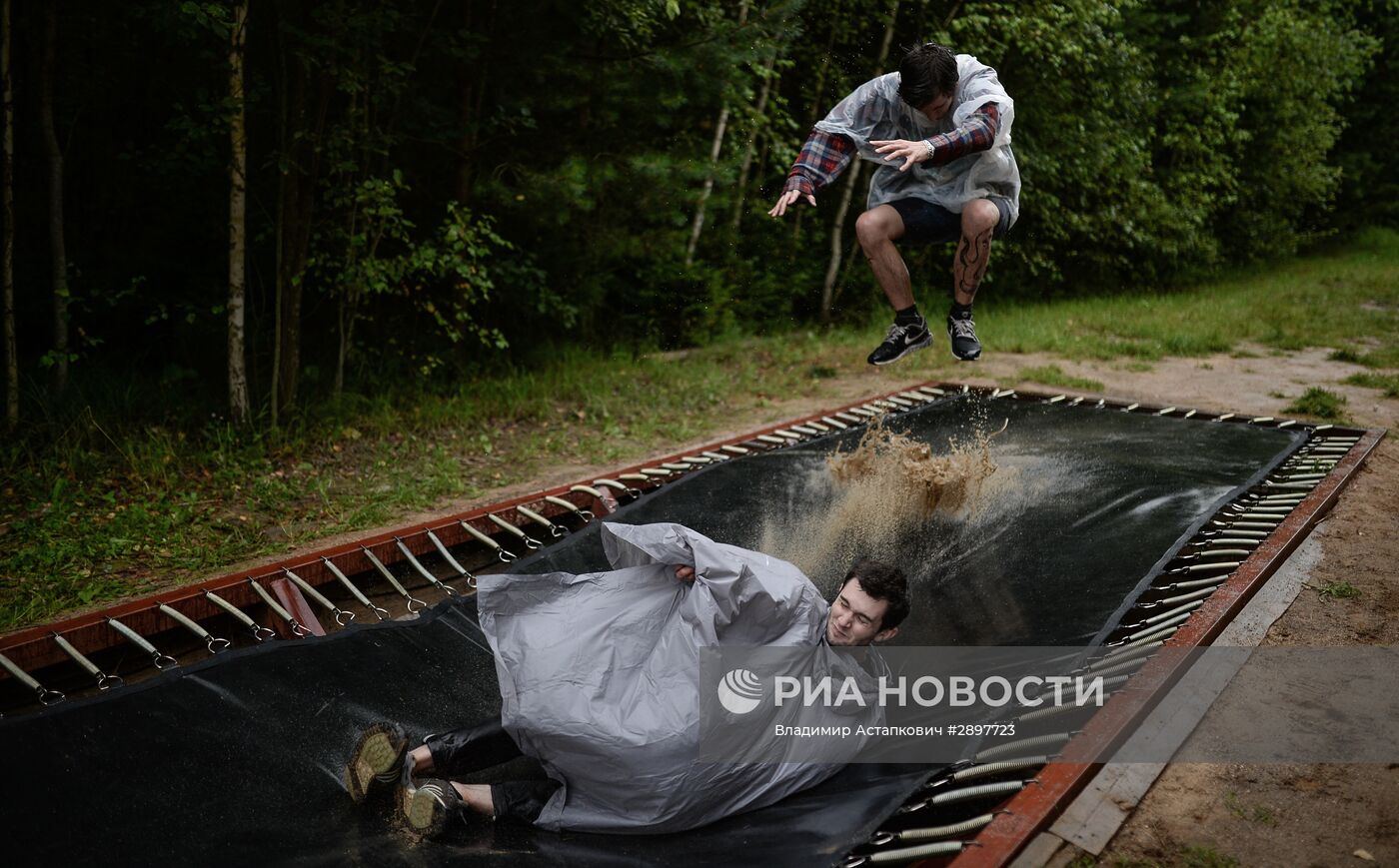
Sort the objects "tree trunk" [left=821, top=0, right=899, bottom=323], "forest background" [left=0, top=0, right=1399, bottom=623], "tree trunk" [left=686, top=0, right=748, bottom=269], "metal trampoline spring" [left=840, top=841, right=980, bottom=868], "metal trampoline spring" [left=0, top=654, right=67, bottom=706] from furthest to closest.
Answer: "tree trunk" [left=821, top=0, right=899, bottom=323] < "tree trunk" [left=686, top=0, right=748, bottom=269] < "forest background" [left=0, top=0, right=1399, bottom=623] < "metal trampoline spring" [left=0, top=654, right=67, bottom=706] < "metal trampoline spring" [left=840, top=841, right=980, bottom=868]

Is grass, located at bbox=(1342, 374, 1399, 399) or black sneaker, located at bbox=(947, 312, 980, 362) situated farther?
grass, located at bbox=(1342, 374, 1399, 399)

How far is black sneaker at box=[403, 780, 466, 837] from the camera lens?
239 cm

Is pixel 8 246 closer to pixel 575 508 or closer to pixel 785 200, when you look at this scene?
pixel 575 508

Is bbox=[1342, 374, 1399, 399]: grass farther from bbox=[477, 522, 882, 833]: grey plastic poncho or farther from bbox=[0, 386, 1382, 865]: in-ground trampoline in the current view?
bbox=[477, 522, 882, 833]: grey plastic poncho

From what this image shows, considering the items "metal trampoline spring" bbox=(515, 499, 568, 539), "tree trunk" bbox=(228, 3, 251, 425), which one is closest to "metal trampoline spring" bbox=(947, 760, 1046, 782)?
"metal trampoline spring" bbox=(515, 499, 568, 539)

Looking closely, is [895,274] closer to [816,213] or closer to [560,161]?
[560,161]

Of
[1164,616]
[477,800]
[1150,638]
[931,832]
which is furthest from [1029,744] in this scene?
[477,800]

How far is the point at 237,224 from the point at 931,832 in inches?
180

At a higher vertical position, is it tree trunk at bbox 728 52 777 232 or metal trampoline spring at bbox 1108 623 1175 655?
tree trunk at bbox 728 52 777 232

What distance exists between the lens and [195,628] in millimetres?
3271

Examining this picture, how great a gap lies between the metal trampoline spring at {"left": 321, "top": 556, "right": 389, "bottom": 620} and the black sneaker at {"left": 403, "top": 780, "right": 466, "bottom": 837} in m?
1.36

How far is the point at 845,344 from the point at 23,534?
21.8 ft

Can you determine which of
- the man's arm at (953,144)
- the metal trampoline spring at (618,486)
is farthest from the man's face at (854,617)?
the metal trampoline spring at (618,486)

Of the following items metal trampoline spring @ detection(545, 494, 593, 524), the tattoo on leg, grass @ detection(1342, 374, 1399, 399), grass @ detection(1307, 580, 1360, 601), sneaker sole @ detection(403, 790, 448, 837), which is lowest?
sneaker sole @ detection(403, 790, 448, 837)
